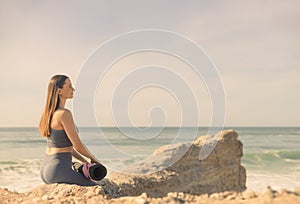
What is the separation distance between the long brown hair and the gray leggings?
11.9 inches

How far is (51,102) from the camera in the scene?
368 cm

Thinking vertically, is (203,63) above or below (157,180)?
above

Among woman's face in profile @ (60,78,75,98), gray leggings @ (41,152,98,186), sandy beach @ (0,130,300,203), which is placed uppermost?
woman's face in profile @ (60,78,75,98)

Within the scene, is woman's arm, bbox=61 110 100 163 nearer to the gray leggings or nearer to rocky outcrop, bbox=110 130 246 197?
the gray leggings

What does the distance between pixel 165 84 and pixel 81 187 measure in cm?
449

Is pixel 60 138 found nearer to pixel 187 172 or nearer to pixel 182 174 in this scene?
pixel 182 174

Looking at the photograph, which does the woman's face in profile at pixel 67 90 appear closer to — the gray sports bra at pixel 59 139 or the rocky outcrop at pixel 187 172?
the gray sports bra at pixel 59 139

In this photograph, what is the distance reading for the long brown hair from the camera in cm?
364

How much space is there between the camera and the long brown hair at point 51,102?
3639mm

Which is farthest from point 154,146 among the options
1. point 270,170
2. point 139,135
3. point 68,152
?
point 68,152

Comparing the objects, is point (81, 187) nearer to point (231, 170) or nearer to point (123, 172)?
point (123, 172)

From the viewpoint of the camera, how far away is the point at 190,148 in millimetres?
6922

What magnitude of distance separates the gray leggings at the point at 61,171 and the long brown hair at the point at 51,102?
0.30 m

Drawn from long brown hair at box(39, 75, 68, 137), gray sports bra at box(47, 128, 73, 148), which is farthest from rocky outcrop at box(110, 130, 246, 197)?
long brown hair at box(39, 75, 68, 137)
